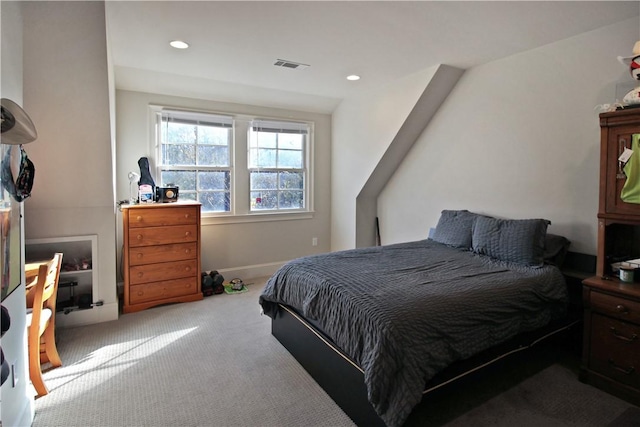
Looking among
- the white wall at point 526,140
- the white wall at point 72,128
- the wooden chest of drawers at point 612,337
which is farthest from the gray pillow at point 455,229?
the white wall at point 72,128

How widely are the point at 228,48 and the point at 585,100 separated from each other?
2.91 m

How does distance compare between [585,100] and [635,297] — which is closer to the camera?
[635,297]

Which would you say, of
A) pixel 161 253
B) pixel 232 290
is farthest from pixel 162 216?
pixel 232 290

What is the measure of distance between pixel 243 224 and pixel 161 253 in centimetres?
124

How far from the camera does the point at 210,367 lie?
249cm

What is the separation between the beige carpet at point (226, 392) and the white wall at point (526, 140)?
127cm

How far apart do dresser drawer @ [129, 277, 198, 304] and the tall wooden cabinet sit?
3472 millimetres

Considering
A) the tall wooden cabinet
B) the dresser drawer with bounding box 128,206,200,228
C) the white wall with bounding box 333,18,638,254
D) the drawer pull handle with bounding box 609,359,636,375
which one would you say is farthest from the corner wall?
the dresser drawer with bounding box 128,206,200,228

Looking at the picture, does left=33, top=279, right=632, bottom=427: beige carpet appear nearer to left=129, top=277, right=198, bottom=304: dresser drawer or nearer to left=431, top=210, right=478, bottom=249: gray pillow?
left=129, top=277, right=198, bottom=304: dresser drawer

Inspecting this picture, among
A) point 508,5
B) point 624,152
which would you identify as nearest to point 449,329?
point 624,152

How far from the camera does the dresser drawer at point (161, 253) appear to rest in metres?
3.46

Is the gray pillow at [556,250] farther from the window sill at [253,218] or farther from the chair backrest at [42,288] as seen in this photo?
the chair backrest at [42,288]

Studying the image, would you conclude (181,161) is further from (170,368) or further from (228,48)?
(170,368)

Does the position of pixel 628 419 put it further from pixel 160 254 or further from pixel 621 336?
pixel 160 254
